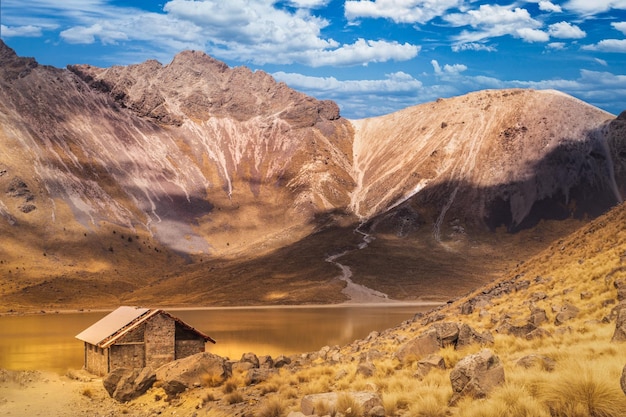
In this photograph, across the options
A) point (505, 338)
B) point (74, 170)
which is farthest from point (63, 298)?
point (505, 338)

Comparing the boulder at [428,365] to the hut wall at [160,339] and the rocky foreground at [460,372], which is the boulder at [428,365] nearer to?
the rocky foreground at [460,372]

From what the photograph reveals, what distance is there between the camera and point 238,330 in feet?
207

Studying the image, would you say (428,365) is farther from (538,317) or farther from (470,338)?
(538,317)

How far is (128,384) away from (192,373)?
249cm

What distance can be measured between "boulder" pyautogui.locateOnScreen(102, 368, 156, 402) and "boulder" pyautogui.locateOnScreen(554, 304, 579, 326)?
13.0 meters

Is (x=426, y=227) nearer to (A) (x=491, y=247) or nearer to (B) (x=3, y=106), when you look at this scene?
(A) (x=491, y=247)

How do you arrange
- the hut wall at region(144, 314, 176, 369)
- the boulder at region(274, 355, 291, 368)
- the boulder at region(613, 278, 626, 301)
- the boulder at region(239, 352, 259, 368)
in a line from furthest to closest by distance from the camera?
the hut wall at region(144, 314, 176, 369) → the boulder at region(274, 355, 291, 368) → the boulder at region(239, 352, 259, 368) → the boulder at region(613, 278, 626, 301)

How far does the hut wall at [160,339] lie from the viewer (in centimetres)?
3281

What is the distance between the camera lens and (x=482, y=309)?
28.6m

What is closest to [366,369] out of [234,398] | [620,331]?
[234,398]

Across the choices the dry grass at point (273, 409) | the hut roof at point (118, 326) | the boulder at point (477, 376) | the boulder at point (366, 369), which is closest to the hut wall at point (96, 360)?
the hut roof at point (118, 326)

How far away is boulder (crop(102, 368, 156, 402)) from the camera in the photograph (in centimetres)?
2501

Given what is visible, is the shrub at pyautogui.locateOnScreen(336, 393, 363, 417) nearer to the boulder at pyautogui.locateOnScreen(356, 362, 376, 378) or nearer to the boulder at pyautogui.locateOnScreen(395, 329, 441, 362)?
the boulder at pyautogui.locateOnScreen(356, 362, 376, 378)

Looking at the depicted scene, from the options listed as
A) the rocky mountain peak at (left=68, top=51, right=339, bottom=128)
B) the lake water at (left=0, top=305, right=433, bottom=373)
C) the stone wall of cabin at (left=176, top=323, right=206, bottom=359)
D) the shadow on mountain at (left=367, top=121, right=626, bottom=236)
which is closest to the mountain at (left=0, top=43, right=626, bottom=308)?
the shadow on mountain at (left=367, top=121, right=626, bottom=236)
